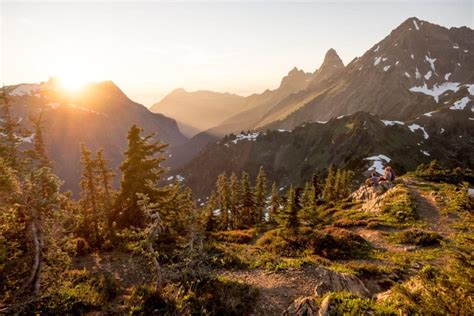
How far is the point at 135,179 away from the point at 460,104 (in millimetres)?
238794

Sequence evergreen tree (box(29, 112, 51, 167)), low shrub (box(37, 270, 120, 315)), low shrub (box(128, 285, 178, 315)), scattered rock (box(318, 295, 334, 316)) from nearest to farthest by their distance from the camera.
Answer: scattered rock (box(318, 295, 334, 316)) → low shrub (box(37, 270, 120, 315)) → low shrub (box(128, 285, 178, 315)) → evergreen tree (box(29, 112, 51, 167))

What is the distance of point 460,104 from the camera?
7564 inches

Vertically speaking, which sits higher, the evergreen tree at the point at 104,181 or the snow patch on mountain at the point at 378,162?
the evergreen tree at the point at 104,181

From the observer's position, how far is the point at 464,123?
577 ft

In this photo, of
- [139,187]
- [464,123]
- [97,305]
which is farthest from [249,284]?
[464,123]

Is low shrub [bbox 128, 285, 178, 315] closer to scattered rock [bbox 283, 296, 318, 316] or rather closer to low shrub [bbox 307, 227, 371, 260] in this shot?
scattered rock [bbox 283, 296, 318, 316]

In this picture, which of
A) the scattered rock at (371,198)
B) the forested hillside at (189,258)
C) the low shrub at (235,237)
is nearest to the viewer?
the forested hillside at (189,258)

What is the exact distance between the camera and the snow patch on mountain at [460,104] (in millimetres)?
188125

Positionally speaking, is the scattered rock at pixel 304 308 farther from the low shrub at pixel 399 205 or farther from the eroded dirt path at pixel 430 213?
the low shrub at pixel 399 205

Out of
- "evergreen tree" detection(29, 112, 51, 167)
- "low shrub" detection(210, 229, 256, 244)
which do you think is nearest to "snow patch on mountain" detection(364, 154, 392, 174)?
"low shrub" detection(210, 229, 256, 244)

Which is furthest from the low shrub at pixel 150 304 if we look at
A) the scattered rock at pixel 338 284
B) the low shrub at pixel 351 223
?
→ the low shrub at pixel 351 223

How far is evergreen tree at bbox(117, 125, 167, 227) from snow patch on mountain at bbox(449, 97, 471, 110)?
22681 centimetres

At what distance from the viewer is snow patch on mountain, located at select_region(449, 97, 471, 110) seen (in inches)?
7407

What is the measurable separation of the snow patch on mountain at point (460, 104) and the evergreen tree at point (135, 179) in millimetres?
226812
